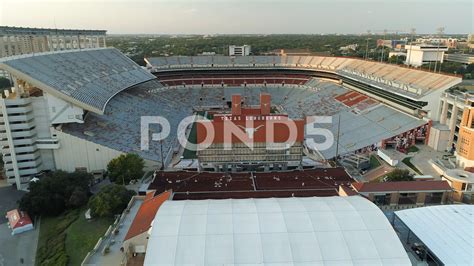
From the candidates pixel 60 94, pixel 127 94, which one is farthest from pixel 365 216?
pixel 127 94

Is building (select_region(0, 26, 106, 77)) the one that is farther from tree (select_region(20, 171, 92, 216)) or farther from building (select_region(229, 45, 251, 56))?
building (select_region(229, 45, 251, 56))

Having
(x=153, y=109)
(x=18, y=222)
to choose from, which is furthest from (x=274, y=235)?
(x=153, y=109)

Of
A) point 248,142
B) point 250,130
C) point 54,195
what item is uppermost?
point 250,130

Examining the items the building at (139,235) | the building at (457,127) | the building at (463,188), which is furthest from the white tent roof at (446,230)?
the building at (457,127)

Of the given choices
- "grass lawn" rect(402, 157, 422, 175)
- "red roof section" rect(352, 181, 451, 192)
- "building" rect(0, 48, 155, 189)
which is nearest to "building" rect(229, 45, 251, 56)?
"building" rect(0, 48, 155, 189)

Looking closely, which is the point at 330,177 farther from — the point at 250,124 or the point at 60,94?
the point at 60,94

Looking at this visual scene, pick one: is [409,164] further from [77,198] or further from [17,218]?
[17,218]
